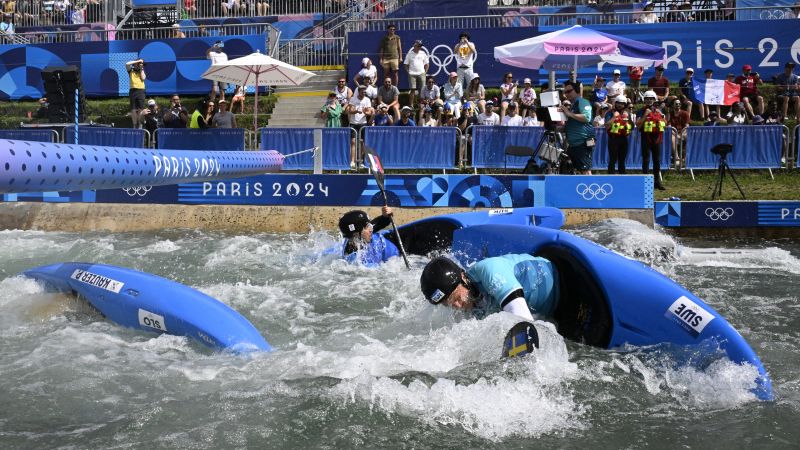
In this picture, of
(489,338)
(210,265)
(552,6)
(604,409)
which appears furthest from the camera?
(552,6)

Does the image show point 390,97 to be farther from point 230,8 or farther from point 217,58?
point 230,8

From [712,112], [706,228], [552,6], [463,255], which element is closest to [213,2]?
[552,6]

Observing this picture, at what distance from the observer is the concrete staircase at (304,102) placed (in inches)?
781

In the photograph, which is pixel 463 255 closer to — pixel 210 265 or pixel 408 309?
pixel 408 309

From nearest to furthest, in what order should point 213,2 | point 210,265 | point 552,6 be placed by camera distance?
1. point 210,265
2. point 552,6
3. point 213,2

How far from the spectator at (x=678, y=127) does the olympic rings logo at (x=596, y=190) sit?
308 centimetres

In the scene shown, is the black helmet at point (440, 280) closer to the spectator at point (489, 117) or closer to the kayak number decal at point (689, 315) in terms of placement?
the kayak number decal at point (689, 315)

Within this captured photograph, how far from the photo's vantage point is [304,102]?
20.5 m

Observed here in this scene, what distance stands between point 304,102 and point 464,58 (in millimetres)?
4334

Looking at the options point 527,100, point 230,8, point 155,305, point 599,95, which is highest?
point 230,8

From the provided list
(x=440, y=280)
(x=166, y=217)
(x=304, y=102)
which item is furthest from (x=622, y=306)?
(x=304, y=102)

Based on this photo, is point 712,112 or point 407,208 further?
point 712,112

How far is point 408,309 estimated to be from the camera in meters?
7.90

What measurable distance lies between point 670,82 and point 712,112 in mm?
1942
